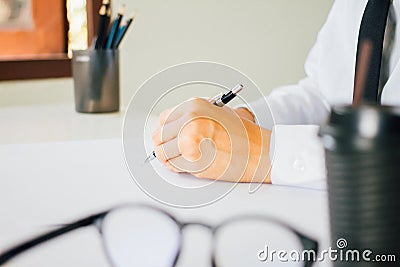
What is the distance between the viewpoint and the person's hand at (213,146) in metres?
0.64

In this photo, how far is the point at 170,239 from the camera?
0.47 meters

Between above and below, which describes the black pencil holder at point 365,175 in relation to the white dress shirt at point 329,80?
above

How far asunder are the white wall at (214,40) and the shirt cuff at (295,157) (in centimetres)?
64

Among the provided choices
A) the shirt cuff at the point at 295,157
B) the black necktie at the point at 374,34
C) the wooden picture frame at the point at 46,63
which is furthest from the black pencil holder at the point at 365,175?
the wooden picture frame at the point at 46,63

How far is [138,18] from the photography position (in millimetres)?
1237

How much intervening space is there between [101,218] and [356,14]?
616 mm

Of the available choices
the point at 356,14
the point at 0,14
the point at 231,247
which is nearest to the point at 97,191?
the point at 231,247

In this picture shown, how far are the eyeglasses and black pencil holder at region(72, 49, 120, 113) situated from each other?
1.80 feet

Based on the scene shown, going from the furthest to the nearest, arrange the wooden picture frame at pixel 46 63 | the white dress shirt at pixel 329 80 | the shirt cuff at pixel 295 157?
the wooden picture frame at pixel 46 63, the white dress shirt at pixel 329 80, the shirt cuff at pixel 295 157

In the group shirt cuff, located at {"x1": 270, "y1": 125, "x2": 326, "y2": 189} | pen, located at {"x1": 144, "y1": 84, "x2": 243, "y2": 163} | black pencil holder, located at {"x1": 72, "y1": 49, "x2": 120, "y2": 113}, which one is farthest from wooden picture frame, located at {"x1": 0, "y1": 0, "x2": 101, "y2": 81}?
shirt cuff, located at {"x1": 270, "y1": 125, "x2": 326, "y2": 189}

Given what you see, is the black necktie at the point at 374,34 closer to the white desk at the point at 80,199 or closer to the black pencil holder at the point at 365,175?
the white desk at the point at 80,199

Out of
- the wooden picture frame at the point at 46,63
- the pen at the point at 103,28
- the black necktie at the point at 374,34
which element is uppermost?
the black necktie at the point at 374,34

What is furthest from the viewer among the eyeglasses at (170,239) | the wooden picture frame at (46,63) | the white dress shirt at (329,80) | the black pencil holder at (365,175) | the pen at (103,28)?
the wooden picture frame at (46,63)

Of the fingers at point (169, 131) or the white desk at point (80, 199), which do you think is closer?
the white desk at point (80, 199)
